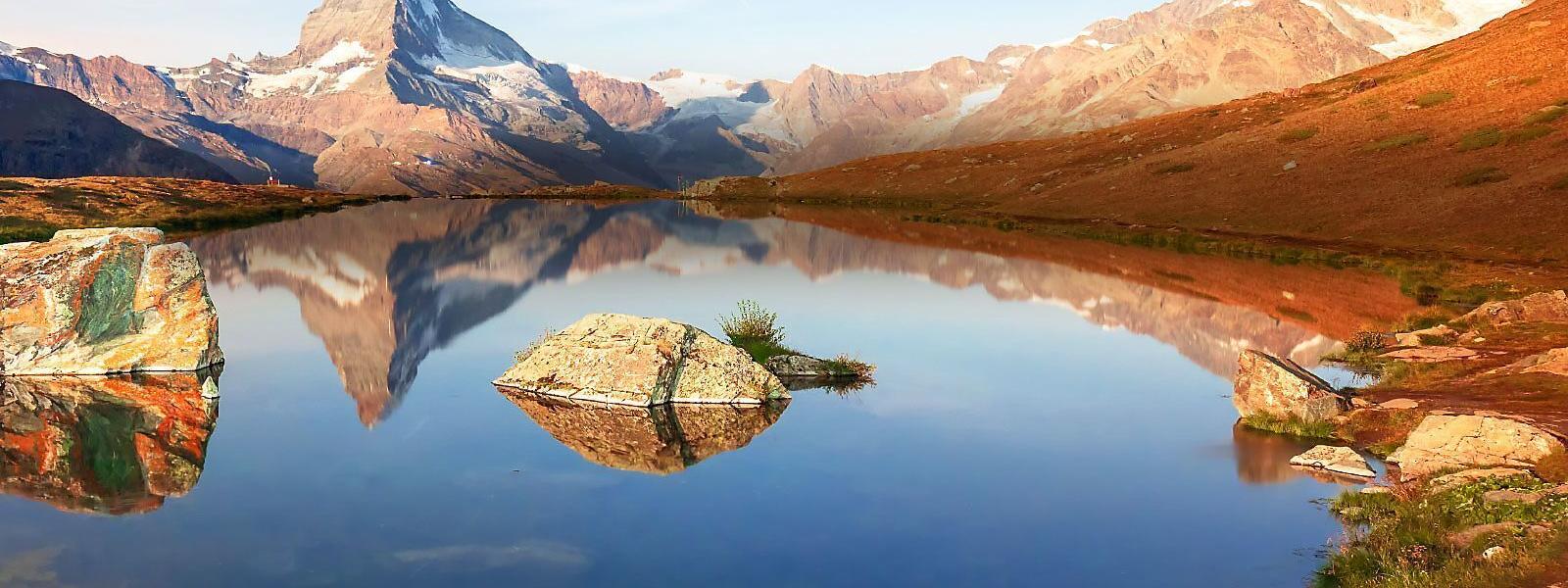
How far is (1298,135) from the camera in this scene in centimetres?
12744

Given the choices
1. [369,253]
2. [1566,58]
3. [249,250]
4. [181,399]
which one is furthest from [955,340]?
[1566,58]

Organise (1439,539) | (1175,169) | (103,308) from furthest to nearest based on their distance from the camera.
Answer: (1175,169)
(103,308)
(1439,539)

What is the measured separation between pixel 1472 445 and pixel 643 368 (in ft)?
60.7

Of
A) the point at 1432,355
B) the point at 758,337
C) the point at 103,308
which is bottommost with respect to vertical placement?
the point at 103,308

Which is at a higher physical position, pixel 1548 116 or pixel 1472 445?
pixel 1548 116

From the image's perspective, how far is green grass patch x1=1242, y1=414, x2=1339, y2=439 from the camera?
24703mm

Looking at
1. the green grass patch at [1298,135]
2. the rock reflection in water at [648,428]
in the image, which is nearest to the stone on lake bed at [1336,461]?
the rock reflection in water at [648,428]

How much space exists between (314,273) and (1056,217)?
8675 cm

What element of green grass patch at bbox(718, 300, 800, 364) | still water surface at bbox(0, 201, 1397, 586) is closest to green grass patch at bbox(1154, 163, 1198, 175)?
still water surface at bbox(0, 201, 1397, 586)

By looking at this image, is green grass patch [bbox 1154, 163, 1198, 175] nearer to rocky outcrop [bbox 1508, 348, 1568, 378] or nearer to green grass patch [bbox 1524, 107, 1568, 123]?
green grass patch [bbox 1524, 107, 1568, 123]

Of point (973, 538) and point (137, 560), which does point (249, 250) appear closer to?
point (137, 560)

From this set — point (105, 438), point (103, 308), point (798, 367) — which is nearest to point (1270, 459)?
point (798, 367)

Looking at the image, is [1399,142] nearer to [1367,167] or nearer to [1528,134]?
[1367,167]

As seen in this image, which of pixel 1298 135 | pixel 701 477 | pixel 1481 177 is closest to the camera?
pixel 701 477
